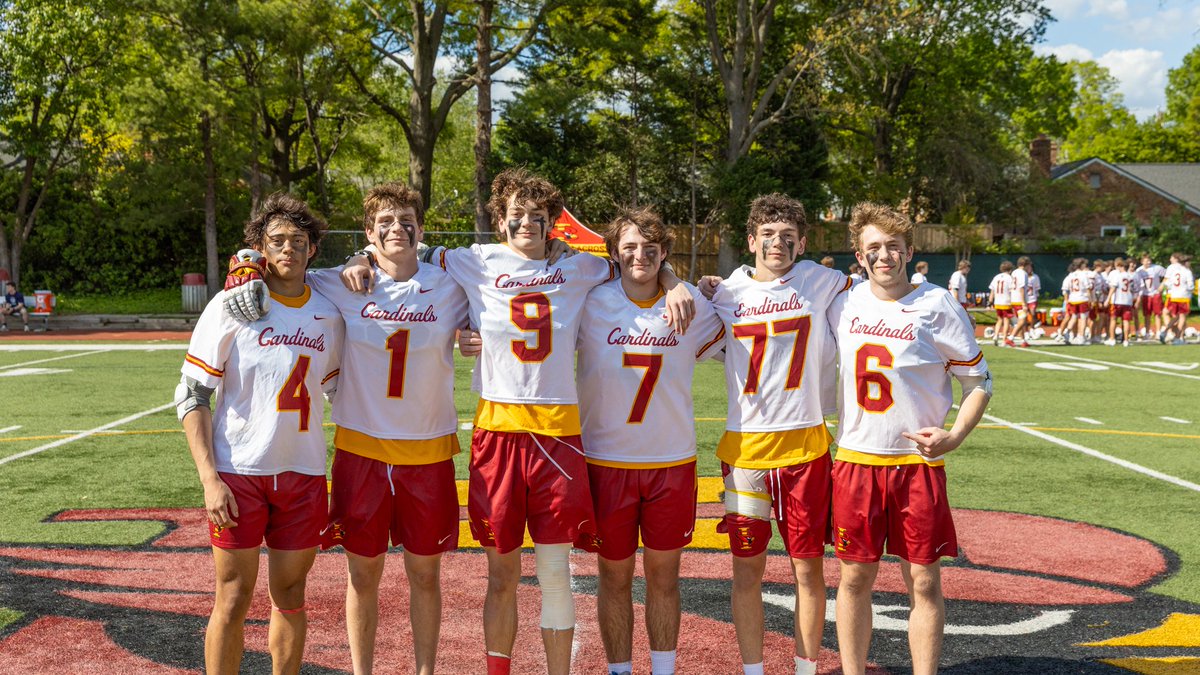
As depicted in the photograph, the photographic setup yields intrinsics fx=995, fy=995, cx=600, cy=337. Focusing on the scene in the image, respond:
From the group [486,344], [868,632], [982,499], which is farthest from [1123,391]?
[486,344]

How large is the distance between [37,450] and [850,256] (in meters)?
32.9

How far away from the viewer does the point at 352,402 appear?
4086 mm

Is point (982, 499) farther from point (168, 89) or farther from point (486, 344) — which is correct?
point (168, 89)

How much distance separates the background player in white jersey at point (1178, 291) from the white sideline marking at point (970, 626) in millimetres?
19021

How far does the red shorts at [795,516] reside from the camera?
4098 millimetres

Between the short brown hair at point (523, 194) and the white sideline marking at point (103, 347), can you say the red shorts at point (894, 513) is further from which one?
the white sideline marking at point (103, 347)

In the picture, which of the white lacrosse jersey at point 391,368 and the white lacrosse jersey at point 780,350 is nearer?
the white lacrosse jersey at point 391,368

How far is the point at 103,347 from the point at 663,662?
761 inches

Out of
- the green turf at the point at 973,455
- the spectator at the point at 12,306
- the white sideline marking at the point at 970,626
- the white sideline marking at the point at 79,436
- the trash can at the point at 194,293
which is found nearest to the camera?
the white sideline marking at the point at 970,626

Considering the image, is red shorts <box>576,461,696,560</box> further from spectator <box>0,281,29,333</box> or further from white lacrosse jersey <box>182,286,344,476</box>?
spectator <box>0,281,29,333</box>

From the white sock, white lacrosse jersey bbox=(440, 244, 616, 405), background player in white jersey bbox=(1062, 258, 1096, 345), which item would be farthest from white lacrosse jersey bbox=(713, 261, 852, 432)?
background player in white jersey bbox=(1062, 258, 1096, 345)

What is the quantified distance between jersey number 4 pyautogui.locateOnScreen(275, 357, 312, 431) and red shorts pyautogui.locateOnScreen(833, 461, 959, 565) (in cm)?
216

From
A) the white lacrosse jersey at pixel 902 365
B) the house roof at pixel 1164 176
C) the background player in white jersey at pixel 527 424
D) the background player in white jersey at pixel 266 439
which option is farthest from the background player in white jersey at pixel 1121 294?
the house roof at pixel 1164 176

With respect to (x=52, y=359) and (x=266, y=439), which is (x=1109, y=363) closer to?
(x=266, y=439)
